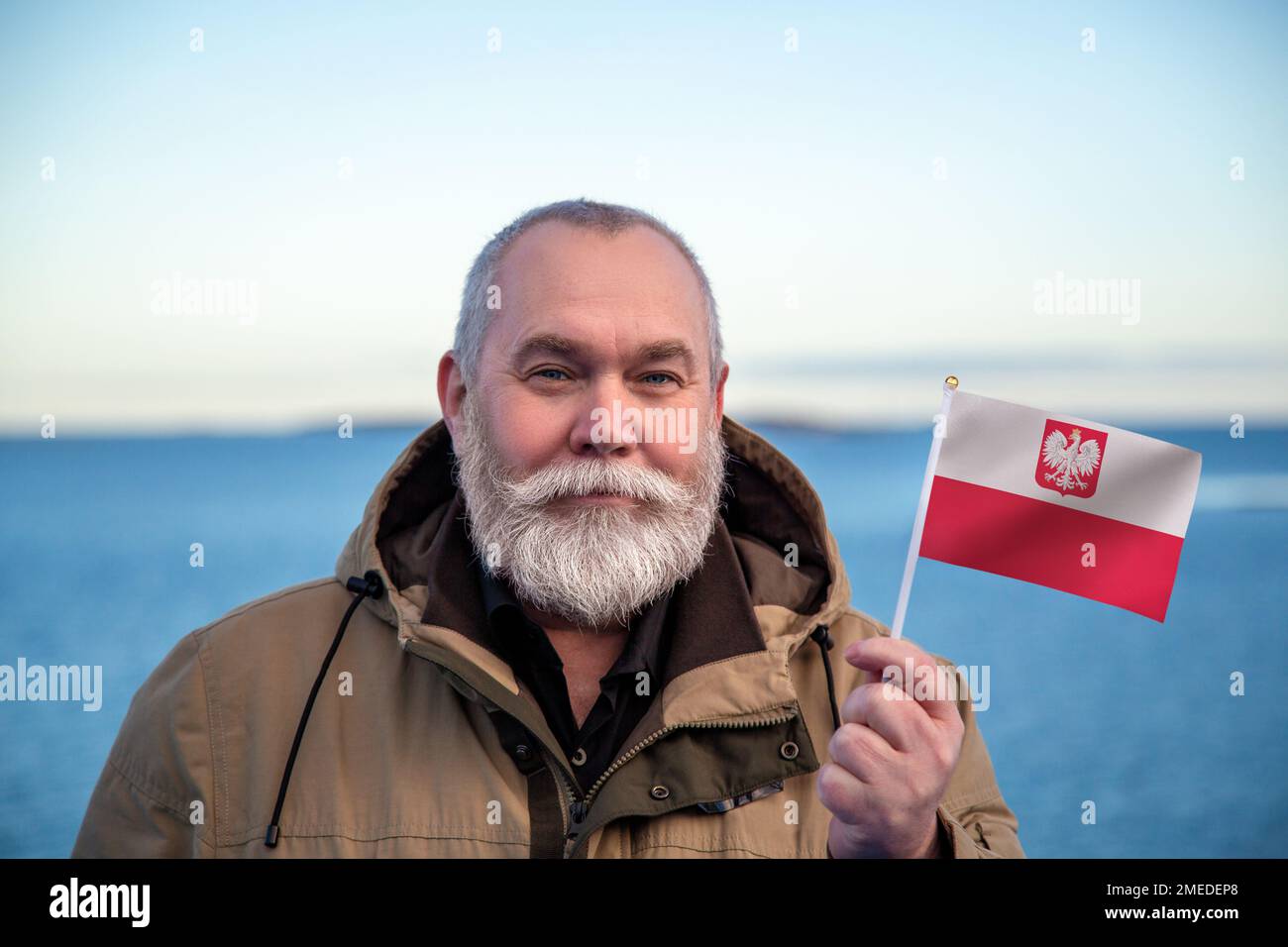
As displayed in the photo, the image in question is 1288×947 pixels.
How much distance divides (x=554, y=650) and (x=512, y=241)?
103 centimetres

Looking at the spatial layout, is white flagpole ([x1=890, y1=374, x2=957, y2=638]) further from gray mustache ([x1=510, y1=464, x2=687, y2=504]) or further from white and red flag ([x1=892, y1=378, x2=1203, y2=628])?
gray mustache ([x1=510, y1=464, x2=687, y2=504])

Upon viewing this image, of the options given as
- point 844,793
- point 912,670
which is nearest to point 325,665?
point 844,793

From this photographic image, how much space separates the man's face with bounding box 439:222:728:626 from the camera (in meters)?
2.57

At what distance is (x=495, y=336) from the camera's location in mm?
2693

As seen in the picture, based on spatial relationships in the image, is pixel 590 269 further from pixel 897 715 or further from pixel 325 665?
pixel 897 715

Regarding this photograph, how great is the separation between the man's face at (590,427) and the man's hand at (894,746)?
76 cm

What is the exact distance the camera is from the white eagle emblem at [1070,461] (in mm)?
2277

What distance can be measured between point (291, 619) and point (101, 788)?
0.57 metres

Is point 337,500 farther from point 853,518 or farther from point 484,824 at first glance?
point 484,824

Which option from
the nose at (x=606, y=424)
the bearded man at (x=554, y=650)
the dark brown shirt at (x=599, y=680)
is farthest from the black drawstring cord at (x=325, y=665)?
the nose at (x=606, y=424)

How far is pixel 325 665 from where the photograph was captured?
251cm

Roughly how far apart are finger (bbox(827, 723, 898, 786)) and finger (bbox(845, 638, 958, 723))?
11cm

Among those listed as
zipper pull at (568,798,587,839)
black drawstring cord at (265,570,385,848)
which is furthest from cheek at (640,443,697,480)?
zipper pull at (568,798,587,839)

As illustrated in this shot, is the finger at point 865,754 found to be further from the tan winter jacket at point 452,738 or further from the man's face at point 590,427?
the man's face at point 590,427
